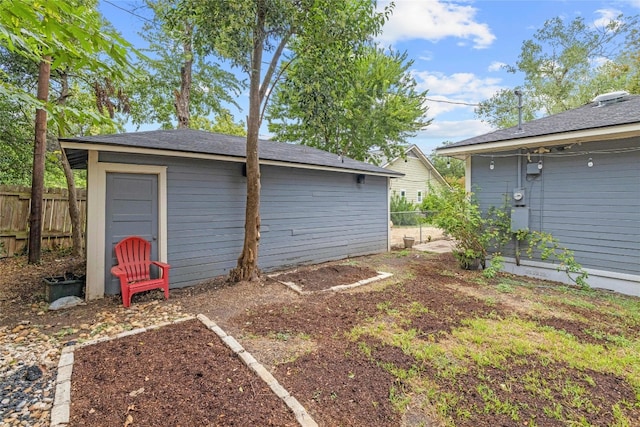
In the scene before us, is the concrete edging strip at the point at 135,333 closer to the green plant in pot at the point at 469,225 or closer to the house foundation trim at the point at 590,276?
the green plant in pot at the point at 469,225

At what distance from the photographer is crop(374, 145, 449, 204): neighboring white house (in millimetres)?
19656

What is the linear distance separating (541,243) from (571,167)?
1503mm

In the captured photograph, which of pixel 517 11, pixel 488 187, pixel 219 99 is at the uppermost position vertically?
pixel 517 11

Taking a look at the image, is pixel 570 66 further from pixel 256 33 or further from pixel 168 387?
pixel 168 387

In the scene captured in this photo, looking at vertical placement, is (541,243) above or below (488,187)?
below

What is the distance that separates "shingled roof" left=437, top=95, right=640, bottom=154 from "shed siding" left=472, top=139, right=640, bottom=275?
452 mm

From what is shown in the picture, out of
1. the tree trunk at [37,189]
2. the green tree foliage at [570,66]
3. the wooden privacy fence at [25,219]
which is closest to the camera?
the tree trunk at [37,189]

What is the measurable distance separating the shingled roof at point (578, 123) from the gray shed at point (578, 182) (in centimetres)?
2

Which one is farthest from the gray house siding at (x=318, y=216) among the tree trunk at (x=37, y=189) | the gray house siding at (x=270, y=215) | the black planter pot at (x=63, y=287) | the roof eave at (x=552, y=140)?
the tree trunk at (x=37, y=189)

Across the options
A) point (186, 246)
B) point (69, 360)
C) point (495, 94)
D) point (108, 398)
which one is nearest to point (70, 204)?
point (186, 246)

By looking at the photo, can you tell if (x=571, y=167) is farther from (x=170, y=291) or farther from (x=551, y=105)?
(x=551, y=105)

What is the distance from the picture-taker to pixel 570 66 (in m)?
15.7

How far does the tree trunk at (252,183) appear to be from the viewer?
502cm

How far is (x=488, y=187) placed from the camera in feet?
21.5
